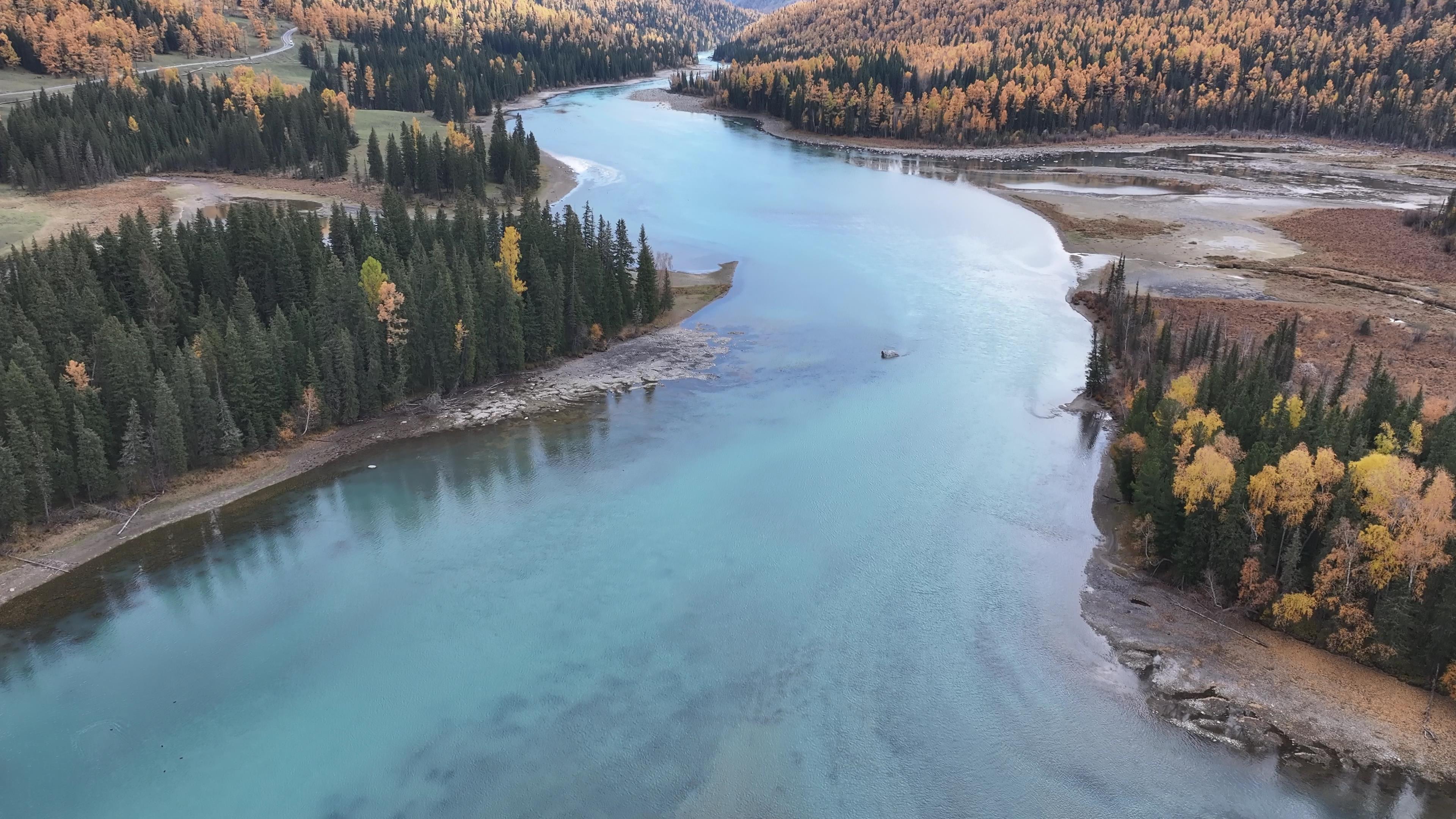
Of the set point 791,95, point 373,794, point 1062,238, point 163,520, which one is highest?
point 791,95

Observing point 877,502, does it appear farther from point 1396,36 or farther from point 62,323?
point 1396,36

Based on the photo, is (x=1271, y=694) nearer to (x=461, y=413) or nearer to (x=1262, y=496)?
(x=1262, y=496)

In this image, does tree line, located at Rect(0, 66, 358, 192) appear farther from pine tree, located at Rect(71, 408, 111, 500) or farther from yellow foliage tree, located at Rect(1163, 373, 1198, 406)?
yellow foliage tree, located at Rect(1163, 373, 1198, 406)


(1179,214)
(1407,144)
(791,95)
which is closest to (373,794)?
(1179,214)

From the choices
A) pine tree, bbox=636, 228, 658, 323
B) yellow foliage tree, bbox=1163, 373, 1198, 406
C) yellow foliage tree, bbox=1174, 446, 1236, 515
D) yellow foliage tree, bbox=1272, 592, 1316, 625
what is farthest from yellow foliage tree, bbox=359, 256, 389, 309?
yellow foliage tree, bbox=1272, 592, 1316, 625

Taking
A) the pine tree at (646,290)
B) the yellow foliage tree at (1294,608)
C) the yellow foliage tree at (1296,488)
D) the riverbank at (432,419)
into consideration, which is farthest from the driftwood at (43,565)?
the yellow foliage tree at (1296,488)

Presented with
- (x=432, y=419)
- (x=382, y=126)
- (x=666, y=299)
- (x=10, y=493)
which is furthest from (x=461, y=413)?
(x=382, y=126)
